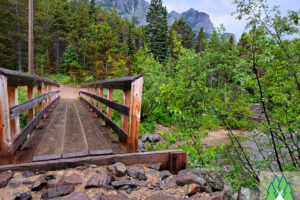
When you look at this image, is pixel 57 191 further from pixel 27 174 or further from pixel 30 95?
pixel 30 95

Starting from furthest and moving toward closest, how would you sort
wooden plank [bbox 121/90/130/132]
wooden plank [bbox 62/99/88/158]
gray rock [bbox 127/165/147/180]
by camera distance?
wooden plank [bbox 121/90/130/132] → wooden plank [bbox 62/99/88/158] → gray rock [bbox 127/165/147/180]

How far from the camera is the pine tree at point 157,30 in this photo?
34875 mm

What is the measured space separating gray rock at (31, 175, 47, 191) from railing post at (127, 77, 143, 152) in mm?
1054

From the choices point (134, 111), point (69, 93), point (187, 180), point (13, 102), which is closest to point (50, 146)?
point (13, 102)

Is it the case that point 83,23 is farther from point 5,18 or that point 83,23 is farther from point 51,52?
point 5,18

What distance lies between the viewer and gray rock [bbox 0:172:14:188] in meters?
1.63

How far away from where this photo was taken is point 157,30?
1407 inches

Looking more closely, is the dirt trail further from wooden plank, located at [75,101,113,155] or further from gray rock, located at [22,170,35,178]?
gray rock, located at [22,170,35,178]

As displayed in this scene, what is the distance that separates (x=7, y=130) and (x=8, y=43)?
3342cm

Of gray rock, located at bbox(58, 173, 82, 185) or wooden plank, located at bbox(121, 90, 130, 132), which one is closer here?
gray rock, located at bbox(58, 173, 82, 185)

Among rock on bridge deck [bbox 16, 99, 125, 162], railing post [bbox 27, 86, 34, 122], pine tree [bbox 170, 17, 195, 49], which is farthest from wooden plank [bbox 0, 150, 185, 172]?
pine tree [bbox 170, 17, 195, 49]

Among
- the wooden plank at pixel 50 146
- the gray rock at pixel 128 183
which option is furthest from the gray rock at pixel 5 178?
the gray rock at pixel 128 183

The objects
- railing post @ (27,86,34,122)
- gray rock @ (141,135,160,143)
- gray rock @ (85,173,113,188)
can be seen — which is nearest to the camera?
→ gray rock @ (85,173,113,188)

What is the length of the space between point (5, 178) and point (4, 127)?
0.50m
